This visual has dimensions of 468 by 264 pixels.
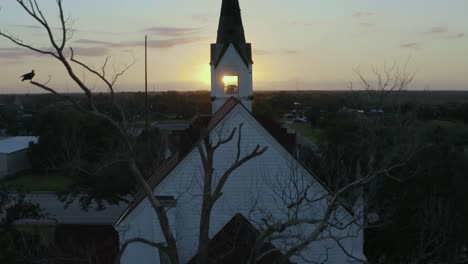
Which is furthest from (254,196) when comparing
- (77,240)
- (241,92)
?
(77,240)

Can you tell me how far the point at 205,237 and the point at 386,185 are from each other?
1180 cm

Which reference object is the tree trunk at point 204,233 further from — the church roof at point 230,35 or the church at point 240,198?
the church roof at point 230,35

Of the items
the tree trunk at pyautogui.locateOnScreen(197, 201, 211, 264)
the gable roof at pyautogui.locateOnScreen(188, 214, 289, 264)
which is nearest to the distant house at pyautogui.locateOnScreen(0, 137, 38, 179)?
the gable roof at pyautogui.locateOnScreen(188, 214, 289, 264)

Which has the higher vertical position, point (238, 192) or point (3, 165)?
point (238, 192)

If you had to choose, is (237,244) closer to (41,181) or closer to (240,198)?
(240,198)

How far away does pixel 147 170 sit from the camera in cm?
2477

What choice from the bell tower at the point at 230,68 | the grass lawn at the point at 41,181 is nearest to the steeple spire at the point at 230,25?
the bell tower at the point at 230,68

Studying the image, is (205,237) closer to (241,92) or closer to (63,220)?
(241,92)

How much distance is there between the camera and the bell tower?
1736 centimetres

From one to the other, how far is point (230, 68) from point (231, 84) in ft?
2.11

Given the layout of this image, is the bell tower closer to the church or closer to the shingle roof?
the church

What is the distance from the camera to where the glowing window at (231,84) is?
692 inches

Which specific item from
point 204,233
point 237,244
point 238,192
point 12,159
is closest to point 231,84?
point 238,192

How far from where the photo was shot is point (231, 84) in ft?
58.3
